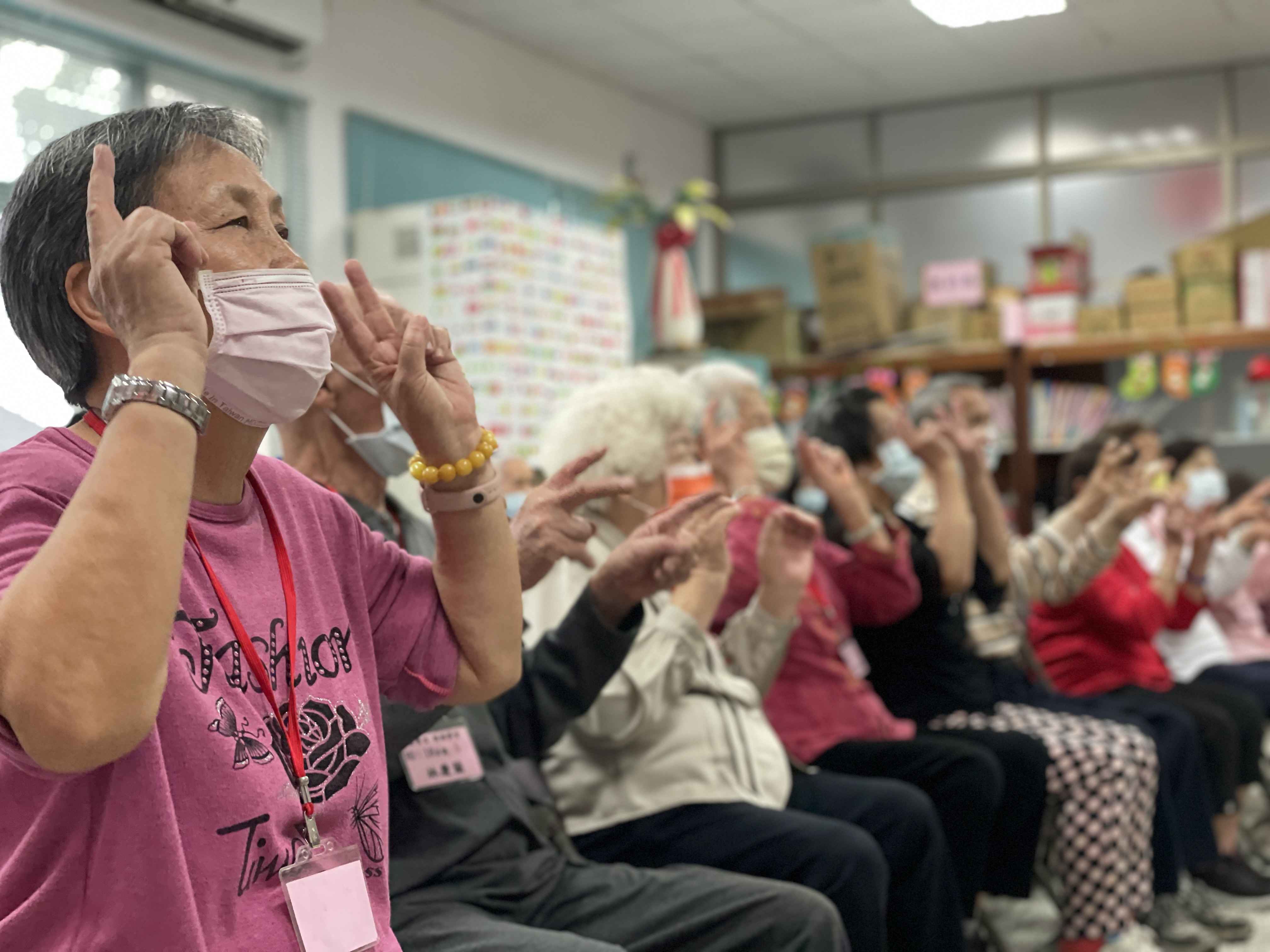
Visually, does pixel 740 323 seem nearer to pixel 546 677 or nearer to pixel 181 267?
pixel 546 677

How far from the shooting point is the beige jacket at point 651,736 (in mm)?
1912

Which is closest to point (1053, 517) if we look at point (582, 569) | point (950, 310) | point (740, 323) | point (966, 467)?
point (966, 467)

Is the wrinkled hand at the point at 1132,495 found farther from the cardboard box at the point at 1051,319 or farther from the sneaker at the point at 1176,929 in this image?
the cardboard box at the point at 1051,319

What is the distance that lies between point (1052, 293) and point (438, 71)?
3141 mm

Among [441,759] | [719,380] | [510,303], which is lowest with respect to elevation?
[441,759]

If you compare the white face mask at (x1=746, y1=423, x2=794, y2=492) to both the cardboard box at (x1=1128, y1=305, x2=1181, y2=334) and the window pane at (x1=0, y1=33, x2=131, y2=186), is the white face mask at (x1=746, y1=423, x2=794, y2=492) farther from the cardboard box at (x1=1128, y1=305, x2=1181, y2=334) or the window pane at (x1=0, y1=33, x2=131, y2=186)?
the cardboard box at (x1=1128, y1=305, x2=1181, y2=334)

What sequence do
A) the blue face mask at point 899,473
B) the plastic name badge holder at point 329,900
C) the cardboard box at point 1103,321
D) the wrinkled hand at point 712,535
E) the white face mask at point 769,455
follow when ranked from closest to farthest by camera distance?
the plastic name badge holder at point 329,900 < the wrinkled hand at point 712,535 < the white face mask at point 769,455 < the blue face mask at point 899,473 < the cardboard box at point 1103,321

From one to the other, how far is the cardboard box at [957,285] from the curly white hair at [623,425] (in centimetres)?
458

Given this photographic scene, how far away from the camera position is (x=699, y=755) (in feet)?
6.58

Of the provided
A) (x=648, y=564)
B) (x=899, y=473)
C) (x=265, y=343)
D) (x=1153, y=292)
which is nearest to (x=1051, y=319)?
(x=1153, y=292)

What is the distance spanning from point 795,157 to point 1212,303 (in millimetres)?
2630

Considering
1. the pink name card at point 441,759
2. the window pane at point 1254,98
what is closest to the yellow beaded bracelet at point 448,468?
the pink name card at point 441,759

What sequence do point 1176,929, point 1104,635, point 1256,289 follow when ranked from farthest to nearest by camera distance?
point 1256,289, point 1104,635, point 1176,929

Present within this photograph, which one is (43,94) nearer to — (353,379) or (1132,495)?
(353,379)
